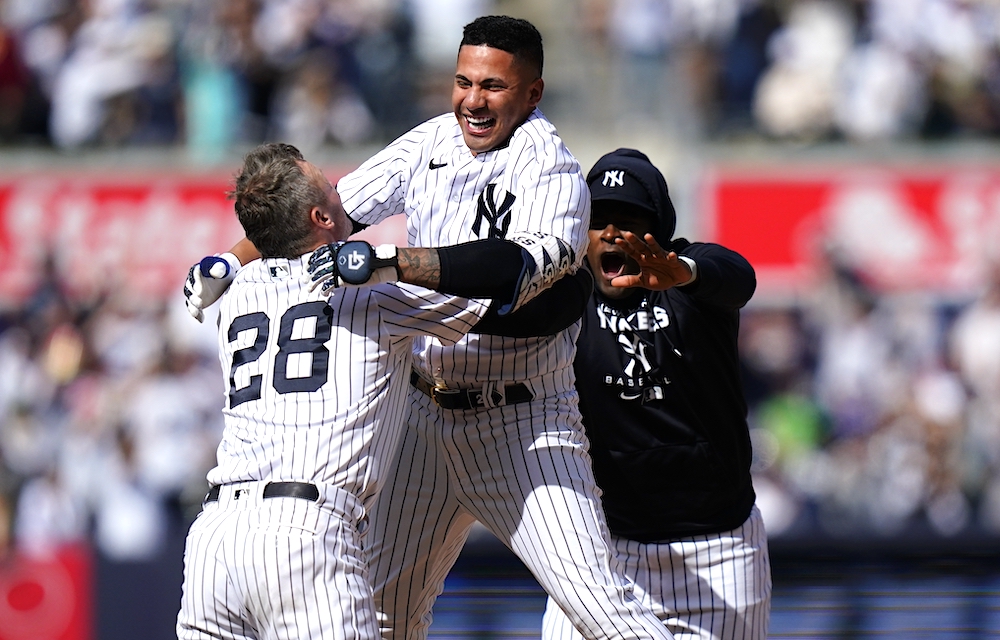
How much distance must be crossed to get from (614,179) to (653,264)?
44 cm

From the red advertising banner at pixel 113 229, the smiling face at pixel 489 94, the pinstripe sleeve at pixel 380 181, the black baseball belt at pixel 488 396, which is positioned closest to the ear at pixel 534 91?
the smiling face at pixel 489 94

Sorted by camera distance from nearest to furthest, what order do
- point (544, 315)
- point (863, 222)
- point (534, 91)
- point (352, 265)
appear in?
point (352, 265), point (544, 315), point (534, 91), point (863, 222)

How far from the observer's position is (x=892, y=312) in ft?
31.8

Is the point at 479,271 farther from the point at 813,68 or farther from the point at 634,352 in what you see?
the point at 813,68

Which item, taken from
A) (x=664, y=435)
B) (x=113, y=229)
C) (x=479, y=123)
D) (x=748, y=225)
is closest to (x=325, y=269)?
(x=479, y=123)

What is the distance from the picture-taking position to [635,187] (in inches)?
157

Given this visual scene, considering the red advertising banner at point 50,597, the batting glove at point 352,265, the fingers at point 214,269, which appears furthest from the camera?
the red advertising banner at point 50,597

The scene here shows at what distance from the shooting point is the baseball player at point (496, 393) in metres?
3.52

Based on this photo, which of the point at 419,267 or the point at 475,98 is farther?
the point at 475,98

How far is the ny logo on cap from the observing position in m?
3.99

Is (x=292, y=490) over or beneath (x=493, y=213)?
beneath

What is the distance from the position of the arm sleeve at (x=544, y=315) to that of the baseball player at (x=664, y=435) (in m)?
0.47

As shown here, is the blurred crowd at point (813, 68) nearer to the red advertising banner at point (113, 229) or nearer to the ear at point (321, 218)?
the red advertising banner at point (113, 229)

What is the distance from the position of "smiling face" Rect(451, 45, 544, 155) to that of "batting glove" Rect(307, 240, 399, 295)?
2.13 feet
